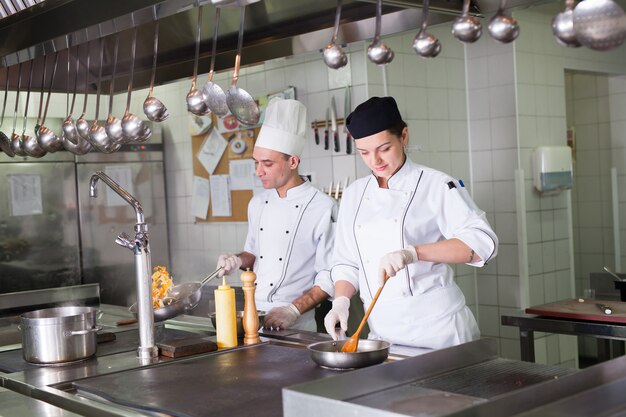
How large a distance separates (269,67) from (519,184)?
198cm

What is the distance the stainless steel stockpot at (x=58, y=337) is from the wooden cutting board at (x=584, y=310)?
2.27 m

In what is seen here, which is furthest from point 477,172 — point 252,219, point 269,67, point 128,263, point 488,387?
point 488,387

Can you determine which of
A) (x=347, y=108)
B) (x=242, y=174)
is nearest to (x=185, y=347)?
(x=347, y=108)

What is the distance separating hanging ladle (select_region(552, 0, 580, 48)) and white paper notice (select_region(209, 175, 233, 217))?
446 centimetres

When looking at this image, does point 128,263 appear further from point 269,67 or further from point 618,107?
point 618,107

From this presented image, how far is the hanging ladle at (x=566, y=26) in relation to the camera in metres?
1.63

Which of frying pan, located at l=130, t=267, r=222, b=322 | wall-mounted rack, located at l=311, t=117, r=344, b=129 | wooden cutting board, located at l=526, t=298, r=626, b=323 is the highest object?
wall-mounted rack, located at l=311, t=117, r=344, b=129

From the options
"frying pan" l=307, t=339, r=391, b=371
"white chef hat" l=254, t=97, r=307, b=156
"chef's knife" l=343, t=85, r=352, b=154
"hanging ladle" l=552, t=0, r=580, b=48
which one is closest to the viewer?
"hanging ladle" l=552, t=0, r=580, b=48

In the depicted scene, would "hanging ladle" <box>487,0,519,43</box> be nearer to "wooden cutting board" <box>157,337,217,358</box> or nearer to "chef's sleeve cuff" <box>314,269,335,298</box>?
"wooden cutting board" <box>157,337,217,358</box>

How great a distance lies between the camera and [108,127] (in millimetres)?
2996

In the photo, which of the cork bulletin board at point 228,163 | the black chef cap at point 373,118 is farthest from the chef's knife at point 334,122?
the black chef cap at point 373,118

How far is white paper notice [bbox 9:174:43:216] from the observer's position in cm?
551

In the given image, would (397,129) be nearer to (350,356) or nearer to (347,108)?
(350,356)

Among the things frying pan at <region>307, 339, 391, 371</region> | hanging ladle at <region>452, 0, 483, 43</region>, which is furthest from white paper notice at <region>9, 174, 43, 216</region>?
hanging ladle at <region>452, 0, 483, 43</region>
